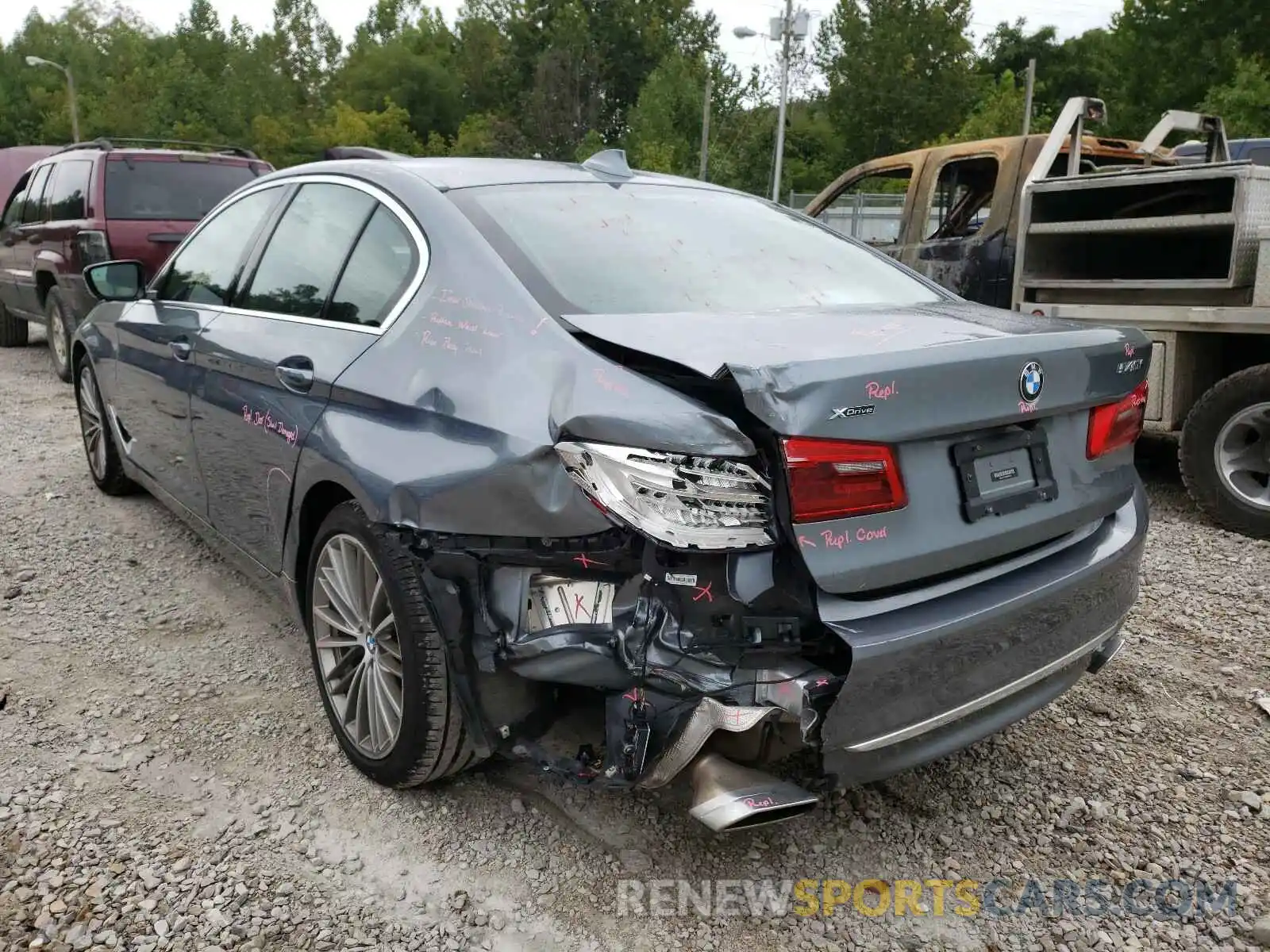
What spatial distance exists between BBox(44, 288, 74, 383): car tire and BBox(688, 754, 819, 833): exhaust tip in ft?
26.6

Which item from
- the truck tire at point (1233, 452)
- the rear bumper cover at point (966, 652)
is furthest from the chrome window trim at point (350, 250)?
the truck tire at point (1233, 452)

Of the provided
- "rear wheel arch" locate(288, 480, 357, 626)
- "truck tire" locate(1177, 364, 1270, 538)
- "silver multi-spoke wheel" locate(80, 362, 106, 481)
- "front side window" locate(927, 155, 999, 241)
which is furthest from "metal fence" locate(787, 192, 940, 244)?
"rear wheel arch" locate(288, 480, 357, 626)

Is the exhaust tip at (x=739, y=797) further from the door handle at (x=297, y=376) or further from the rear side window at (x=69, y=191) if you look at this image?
the rear side window at (x=69, y=191)

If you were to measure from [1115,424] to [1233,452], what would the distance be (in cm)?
284

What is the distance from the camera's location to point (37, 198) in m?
9.11

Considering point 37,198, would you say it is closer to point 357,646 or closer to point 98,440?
point 98,440

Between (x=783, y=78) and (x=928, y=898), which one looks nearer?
(x=928, y=898)

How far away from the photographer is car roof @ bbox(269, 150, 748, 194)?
9.43ft

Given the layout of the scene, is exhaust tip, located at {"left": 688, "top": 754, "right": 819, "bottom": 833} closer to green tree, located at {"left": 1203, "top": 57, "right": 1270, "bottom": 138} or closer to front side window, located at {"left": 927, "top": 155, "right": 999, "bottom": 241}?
front side window, located at {"left": 927, "top": 155, "right": 999, "bottom": 241}

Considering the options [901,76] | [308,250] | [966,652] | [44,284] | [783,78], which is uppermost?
[901,76]

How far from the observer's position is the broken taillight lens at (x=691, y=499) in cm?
191

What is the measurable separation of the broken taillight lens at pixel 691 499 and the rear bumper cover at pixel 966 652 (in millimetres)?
211

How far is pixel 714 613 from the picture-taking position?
1949 millimetres

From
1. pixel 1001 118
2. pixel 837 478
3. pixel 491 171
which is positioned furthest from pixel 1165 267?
pixel 1001 118
